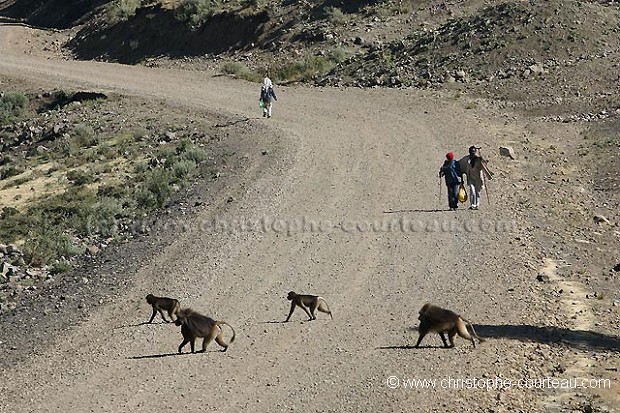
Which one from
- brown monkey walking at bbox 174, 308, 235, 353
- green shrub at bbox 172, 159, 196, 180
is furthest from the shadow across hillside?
brown monkey walking at bbox 174, 308, 235, 353

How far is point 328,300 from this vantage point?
49.0 feet

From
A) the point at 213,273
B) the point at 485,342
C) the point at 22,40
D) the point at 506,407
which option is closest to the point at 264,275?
the point at 213,273

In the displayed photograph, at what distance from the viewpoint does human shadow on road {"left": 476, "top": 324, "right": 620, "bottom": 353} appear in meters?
13.5

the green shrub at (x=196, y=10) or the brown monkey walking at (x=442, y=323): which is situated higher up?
the green shrub at (x=196, y=10)

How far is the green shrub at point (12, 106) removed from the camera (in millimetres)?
34875

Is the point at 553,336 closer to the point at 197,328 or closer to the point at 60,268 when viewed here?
the point at 197,328

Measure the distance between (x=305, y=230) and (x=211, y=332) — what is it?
19.2 ft

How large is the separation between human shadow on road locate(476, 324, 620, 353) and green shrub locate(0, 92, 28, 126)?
1012 inches

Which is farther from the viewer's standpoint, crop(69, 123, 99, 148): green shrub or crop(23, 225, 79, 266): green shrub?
crop(69, 123, 99, 148): green shrub

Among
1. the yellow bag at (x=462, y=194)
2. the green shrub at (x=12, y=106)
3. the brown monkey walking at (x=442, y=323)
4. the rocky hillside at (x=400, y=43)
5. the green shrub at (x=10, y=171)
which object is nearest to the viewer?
the brown monkey walking at (x=442, y=323)

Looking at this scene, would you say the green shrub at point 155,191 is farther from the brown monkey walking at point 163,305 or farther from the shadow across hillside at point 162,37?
the shadow across hillside at point 162,37

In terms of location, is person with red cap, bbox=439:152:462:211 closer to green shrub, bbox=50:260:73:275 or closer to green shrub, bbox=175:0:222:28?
green shrub, bbox=50:260:73:275

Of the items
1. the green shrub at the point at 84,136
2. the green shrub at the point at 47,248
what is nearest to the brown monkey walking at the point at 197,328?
the green shrub at the point at 47,248

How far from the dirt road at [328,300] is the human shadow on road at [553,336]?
0.30 feet
